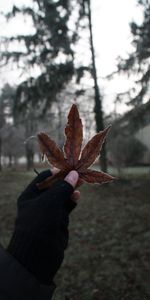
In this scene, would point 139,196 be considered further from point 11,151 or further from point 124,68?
point 11,151

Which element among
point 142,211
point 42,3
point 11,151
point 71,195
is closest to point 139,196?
point 142,211

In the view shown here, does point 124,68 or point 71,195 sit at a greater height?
point 124,68

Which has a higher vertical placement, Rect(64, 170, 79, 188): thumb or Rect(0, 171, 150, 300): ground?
Rect(64, 170, 79, 188): thumb

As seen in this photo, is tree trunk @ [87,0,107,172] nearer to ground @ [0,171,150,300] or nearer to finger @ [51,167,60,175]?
ground @ [0,171,150,300]

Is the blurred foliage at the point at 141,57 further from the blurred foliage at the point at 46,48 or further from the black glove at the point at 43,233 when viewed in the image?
the black glove at the point at 43,233

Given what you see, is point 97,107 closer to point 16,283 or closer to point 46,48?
point 46,48

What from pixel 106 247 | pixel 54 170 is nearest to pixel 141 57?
pixel 106 247

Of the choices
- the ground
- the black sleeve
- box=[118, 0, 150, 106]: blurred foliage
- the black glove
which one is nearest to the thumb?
the black glove

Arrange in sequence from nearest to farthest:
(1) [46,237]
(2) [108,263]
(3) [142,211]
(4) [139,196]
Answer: (1) [46,237] < (2) [108,263] < (3) [142,211] < (4) [139,196]
